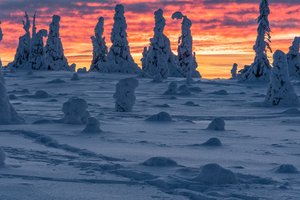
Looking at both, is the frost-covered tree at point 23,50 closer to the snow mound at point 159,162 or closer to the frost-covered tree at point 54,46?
the frost-covered tree at point 54,46

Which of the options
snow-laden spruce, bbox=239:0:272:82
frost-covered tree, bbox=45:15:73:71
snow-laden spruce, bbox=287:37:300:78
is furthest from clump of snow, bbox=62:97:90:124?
frost-covered tree, bbox=45:15:73:71

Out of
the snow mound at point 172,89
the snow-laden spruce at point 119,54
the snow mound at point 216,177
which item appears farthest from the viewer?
the snow-laden spruce at point 119,54

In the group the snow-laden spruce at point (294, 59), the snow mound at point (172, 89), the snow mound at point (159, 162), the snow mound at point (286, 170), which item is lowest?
the snow mound at point (172, 89)

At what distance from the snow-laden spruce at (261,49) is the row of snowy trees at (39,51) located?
2025 cm

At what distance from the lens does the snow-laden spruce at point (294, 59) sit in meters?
44.5

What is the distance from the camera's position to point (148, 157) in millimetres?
8828

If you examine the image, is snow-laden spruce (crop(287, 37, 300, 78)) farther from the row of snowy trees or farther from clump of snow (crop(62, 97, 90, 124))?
clump of snow (crop(62, 97, 90, 124))

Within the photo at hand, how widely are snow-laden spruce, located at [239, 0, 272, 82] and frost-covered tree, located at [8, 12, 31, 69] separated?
2302cm

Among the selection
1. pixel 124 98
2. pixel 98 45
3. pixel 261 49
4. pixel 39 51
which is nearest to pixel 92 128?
pixel 124 98

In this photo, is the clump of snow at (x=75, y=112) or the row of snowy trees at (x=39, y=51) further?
the row of snowy trees at (x=39, y=51)

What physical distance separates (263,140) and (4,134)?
515 cm

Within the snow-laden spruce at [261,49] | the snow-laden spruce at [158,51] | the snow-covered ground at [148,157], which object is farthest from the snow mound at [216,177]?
the snow-laden spruce at [158,51]

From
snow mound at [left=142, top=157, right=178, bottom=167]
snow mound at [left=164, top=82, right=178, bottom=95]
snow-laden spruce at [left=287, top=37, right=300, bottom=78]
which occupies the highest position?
snow-laden spruce at [left=287, top=37, right=300, bottom=78]

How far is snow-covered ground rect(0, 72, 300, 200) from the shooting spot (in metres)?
6.34
